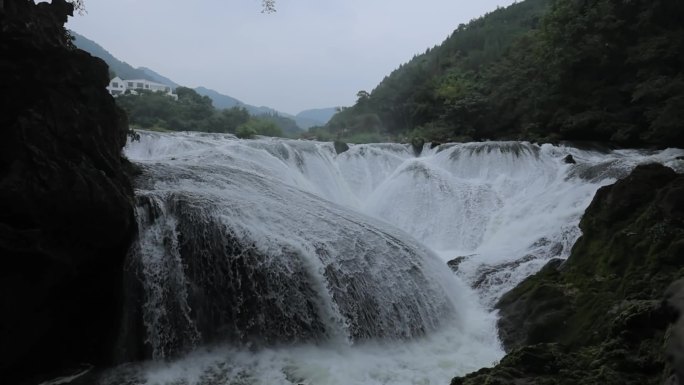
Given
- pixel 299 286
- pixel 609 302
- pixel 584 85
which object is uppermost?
pixel 584 85

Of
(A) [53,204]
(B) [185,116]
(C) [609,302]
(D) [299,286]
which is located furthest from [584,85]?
(B) [185,116]

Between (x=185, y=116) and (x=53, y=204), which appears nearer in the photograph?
(x=53, y=204)

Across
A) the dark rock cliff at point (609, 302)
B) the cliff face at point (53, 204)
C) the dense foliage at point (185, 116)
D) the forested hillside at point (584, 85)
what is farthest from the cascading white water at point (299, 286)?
the dense foliage at point (185, 116)

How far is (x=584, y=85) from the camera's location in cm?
1855

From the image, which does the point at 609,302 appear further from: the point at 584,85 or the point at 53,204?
the point at 584,85

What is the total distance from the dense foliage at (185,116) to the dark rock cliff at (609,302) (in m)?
24.6

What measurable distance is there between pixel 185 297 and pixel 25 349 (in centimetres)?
183

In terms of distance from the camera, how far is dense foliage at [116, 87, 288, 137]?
104ft

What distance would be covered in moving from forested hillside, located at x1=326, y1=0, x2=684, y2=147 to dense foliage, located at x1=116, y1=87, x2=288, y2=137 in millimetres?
11455

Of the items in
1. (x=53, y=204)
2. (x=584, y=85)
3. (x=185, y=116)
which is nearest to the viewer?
(x=53, y=204)

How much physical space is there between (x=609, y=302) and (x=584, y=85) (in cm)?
1518

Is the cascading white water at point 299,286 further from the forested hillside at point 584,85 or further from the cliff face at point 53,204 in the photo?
the forested hillside at point 584,85

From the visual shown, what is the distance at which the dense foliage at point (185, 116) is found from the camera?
104ft

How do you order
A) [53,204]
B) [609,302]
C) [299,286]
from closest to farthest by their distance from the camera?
1. [53,204]
2. [609,302]
3. [299,286]
